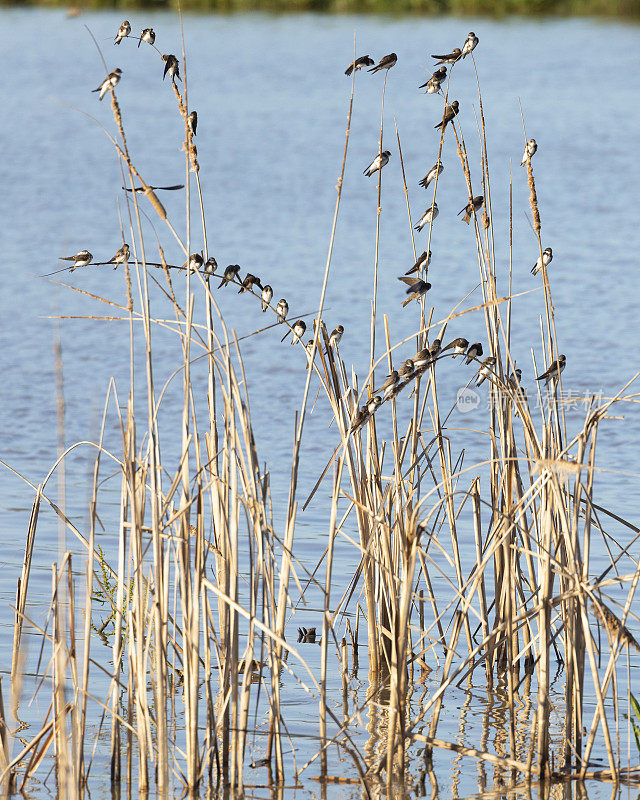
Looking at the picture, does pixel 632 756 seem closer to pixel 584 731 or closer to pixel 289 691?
pixel 584 731

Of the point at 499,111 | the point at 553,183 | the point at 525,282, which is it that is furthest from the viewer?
the point at 499,111

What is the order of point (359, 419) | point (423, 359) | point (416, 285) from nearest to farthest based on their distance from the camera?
point (423, 359) < point (359, 419) < point (416, 285)

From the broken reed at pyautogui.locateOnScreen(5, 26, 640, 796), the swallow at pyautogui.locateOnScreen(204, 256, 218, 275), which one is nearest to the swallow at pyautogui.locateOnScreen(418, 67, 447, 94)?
the broken reed at pyautogui.locateOnScreen(5, 26, 640, 796)

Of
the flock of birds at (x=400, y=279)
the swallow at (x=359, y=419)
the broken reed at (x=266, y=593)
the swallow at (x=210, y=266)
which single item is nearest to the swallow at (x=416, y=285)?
the flock of birds at (x=400, y=279)

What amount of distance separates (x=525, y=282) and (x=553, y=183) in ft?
16.0

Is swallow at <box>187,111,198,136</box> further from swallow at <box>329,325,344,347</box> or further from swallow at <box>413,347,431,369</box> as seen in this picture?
swallow at <box>413,347,431,369</box>

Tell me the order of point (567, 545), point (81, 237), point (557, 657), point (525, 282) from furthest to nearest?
point (81, 237) → point (525, 282) → point (557, 657) → point (567, 545)

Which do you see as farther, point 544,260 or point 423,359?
point 544,260

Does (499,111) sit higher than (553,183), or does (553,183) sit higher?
(499,111)

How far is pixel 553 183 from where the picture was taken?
15.3 metres

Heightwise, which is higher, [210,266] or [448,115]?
[448,115]

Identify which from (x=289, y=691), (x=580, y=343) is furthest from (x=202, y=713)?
(x=580, y=343)

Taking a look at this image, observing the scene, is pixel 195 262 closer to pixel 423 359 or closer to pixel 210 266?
pixel 210 266

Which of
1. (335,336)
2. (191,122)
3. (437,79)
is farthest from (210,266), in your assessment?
(437,79)
